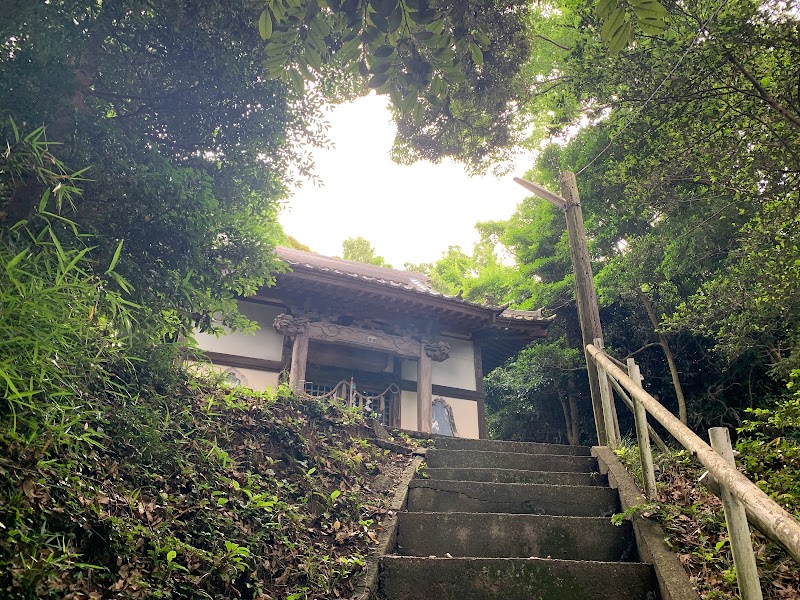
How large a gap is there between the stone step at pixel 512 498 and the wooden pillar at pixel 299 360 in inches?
151

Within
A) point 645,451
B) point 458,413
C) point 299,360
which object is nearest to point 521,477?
point 645,451

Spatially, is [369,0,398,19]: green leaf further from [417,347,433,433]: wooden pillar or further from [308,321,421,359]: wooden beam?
[417,347,433,433]: wooden pillar

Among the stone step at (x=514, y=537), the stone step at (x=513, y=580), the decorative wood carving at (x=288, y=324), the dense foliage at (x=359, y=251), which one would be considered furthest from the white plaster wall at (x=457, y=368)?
the dense foliage at (x=359, y=251)

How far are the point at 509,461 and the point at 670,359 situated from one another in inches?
308

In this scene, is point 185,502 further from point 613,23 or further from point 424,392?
point 424,392

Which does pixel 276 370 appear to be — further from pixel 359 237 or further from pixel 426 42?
pixel 359 237

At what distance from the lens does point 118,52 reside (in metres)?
3.80

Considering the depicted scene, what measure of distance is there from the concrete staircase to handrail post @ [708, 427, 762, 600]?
42.9 inches

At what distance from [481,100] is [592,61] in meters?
2.45

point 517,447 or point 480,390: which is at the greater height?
point 480,390

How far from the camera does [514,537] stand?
3826mm

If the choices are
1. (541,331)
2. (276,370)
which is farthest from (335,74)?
(541,331)

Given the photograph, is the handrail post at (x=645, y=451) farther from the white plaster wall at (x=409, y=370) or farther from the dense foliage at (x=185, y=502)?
the white plaster wall at (x=409, y=370)

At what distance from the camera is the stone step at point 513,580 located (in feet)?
10.3
